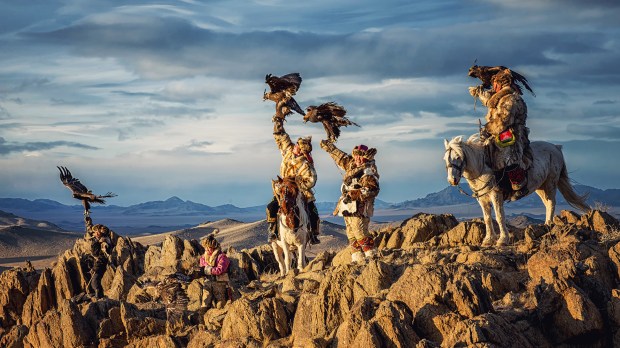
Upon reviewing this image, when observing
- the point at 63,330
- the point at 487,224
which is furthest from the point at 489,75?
the point at 63,330

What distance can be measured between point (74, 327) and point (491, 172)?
8401 mm

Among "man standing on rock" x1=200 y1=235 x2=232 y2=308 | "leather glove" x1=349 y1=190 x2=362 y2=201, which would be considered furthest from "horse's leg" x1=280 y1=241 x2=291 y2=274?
"leather glove" x1=349 y1=190 x2=362 y2=201

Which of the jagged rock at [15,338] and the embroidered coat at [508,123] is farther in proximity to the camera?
the embroidered coat at [508,123]

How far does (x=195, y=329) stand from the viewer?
55.8ft

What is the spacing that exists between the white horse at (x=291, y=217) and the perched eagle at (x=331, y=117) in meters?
1.34

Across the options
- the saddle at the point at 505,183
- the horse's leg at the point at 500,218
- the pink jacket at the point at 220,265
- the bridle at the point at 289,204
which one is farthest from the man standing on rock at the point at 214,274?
the saddle at the point at 505,183

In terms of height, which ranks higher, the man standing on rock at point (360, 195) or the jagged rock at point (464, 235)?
the man standing on rock at point (360, 195)

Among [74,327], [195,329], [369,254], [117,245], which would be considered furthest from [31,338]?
[117,245]

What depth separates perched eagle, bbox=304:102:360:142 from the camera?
74.3 feet

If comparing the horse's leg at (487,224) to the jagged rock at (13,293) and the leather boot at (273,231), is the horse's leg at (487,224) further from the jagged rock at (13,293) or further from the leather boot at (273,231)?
the jagged rock at (13,293)

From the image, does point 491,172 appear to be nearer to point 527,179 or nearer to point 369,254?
point 527,179

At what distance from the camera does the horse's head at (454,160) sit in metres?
20.0

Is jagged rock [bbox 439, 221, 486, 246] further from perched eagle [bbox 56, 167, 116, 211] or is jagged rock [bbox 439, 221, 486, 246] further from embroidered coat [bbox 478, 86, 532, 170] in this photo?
perched eagle [bbox 56, 167, 116, 211]

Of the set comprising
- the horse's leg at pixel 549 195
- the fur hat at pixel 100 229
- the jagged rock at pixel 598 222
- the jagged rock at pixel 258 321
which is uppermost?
the horse's leg at pixel 549 195
